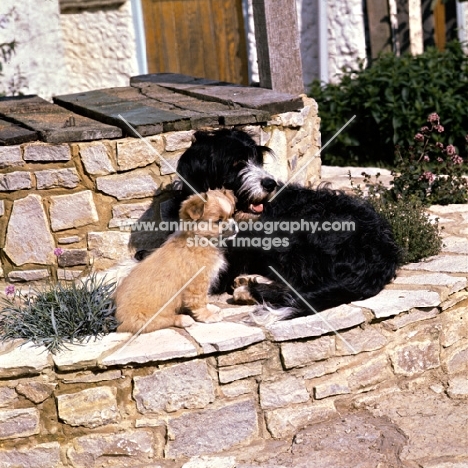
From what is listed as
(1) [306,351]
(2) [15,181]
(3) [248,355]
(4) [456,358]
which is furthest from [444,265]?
(2) [15,181]

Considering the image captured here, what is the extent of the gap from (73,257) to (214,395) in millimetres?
1476

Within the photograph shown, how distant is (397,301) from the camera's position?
467 cm

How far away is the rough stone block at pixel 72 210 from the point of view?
5.14 meters

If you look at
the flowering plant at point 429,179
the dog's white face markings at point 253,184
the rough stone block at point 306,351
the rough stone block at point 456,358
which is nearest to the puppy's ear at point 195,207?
the dog's white face markings at point 253,184

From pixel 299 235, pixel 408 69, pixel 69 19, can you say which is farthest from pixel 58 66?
pixel 299 235

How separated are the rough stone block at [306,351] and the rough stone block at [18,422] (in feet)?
4.32

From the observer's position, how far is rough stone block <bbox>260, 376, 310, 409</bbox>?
14.5 ft

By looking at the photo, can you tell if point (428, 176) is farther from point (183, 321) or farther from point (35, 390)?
point (35, 390)

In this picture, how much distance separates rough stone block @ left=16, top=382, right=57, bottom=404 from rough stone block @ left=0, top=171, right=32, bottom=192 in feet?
4.50

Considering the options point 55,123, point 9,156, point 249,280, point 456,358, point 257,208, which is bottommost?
point 456,358

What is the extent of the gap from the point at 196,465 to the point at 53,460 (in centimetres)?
73

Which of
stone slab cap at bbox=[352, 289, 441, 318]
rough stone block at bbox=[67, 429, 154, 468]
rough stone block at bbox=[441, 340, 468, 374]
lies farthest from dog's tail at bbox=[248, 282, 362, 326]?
rough stone block at bbox=[67, 429, 154, 468]

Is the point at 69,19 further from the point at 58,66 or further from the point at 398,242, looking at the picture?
the point at 398,242

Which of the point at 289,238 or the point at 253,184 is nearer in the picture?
the point at 253,184
